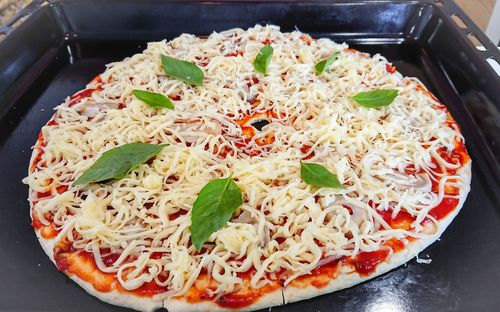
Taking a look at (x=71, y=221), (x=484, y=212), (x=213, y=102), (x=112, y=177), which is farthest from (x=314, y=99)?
(x=71, y=221)

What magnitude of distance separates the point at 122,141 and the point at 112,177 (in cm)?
32

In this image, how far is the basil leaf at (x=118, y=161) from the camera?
1.80 meters

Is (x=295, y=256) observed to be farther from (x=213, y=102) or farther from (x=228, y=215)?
(x=213, y=102)

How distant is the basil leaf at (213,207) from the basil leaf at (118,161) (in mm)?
380

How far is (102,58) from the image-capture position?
117 inches

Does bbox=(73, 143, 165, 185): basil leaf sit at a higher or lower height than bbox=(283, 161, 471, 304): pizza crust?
higher

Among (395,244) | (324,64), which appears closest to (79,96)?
(324,64)

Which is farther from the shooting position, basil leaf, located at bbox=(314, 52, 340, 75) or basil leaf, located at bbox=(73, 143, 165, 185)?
basil leaf, located at bbox=(314, 52, 340, 75)

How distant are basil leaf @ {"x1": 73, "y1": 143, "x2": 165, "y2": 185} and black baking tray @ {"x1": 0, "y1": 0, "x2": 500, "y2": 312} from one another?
39 cm

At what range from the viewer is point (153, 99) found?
2238 mm

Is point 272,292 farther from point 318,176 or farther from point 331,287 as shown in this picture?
point 318,176

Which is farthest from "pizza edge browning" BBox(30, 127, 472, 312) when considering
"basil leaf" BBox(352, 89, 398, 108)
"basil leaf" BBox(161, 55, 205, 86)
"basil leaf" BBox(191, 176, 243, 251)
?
"basil leaf" BBox(161, 55, 205, 86)

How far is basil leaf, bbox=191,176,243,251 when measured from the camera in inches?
62.2

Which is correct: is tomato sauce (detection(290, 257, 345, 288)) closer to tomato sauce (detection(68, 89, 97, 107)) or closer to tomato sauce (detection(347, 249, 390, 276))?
tomato sauce (detection(347, 249, 390, 276))
